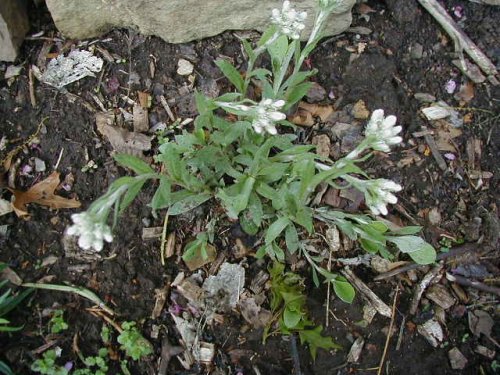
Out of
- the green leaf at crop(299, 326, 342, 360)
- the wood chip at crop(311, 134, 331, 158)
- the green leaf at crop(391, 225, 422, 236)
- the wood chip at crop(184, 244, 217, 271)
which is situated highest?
the wood chip at crop(311, 134, 331, 158)

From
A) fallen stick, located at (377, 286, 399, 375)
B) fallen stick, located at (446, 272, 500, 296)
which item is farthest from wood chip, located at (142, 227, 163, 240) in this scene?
fallen stick, located at (446, 272, 500, 296)

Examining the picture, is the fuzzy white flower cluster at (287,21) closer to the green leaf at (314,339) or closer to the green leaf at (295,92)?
the green leaf at (295,92)

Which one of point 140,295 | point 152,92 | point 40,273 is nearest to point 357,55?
point 152,92

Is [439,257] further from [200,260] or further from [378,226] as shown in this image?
[200,260]

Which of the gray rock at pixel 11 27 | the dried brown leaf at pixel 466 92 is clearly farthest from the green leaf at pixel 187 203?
the dried brown leaf at pixel 466 92

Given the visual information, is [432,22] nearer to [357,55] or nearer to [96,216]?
[357,55]

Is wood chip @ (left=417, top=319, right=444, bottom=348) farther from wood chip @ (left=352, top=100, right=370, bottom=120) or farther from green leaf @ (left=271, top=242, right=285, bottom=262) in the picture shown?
wood chip @ (left=352, top=100, right=370, bottom=120)

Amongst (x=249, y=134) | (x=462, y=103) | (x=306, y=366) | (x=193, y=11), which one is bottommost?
(x=306, y=366)
